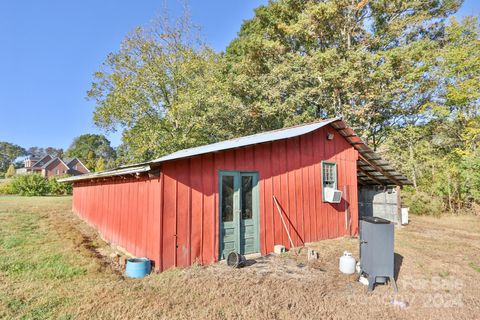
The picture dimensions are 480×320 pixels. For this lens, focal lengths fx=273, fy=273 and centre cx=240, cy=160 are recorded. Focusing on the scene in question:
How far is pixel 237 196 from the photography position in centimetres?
→ 646

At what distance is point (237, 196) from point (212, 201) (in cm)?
67

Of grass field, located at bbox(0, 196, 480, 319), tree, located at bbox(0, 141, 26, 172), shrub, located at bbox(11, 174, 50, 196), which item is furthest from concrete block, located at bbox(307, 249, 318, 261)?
tree, located at bbox(0, 141, 26, 172)

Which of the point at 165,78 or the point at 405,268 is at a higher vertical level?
the point at 165,78

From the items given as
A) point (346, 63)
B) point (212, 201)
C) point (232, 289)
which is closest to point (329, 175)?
point (212, 201)

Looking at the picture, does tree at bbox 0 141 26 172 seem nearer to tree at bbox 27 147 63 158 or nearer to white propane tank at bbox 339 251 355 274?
tree at bbox 27 147 63 158

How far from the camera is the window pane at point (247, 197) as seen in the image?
261 inches

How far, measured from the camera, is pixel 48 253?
6.54m

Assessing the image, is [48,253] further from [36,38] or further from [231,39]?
[231,39]

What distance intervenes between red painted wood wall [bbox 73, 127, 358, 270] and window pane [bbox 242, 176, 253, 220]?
0.98 feet

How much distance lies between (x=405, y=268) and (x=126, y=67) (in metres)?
17.5

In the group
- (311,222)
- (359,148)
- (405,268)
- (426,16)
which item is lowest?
(405,268)

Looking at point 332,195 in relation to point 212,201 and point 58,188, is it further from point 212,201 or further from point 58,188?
point 58,188

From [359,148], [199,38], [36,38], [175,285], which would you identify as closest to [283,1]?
[199,38]

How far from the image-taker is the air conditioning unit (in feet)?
27.5
